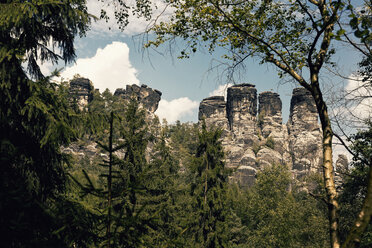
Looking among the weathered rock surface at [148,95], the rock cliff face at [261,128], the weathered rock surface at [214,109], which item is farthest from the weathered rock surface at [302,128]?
the weathered rock surface at [148,95]

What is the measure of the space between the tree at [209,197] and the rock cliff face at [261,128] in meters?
66.1

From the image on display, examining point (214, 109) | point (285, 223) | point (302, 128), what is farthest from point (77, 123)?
point (214, 109)

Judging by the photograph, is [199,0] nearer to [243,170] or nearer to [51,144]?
[51,144]

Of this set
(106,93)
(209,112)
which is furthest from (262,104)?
(106,93)

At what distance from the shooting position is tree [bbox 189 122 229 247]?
1570cm

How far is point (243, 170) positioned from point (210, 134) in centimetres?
6522

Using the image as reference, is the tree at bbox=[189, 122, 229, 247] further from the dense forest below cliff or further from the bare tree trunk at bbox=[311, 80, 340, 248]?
the bare tree trunk at bbox=[311, 80, 340, 248]

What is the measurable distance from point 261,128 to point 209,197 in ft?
300

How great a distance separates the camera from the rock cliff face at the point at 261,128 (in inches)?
3447

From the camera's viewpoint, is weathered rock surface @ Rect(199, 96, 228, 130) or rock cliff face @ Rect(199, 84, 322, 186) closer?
rock cliff face @ Rect(199, 84, 322, 186)

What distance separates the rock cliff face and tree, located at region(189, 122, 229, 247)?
66.1m

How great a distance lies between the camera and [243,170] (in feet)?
262

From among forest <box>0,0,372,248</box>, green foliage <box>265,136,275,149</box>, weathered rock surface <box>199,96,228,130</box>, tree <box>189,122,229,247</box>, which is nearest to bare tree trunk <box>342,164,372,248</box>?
forest <box>0,0,372,248</box>

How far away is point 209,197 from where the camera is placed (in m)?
16.1
